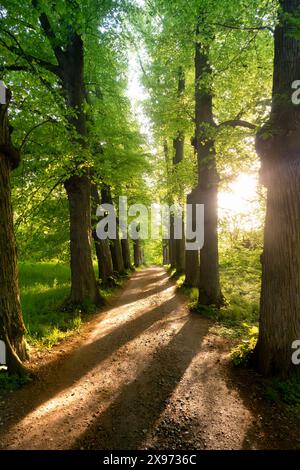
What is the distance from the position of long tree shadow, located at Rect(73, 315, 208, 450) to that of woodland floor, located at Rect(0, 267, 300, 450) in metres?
0.01

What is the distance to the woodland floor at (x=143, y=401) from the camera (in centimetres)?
364

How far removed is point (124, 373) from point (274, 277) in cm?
340

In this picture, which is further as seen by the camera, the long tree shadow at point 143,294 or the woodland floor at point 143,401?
the long tree shadow at point 143,294

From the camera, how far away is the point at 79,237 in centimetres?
982

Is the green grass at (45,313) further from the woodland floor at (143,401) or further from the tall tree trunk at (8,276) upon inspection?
the tall tree trunk at (8,276)

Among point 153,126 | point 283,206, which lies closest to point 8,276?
point 283,206

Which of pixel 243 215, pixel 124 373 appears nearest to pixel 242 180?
pixel 243 215

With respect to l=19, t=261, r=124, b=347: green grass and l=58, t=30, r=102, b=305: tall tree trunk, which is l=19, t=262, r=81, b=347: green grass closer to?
l=19, t=261, r=124, b=347: green grass

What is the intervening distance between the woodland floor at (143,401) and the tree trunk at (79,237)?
2707 millimetres

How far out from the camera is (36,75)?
22.1 feet

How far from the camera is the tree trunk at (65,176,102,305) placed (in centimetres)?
976

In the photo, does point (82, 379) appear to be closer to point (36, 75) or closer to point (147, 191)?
point (36, 75)

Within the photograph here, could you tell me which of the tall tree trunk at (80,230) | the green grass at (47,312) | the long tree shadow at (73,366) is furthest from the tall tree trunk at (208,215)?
the green grass at (47,312)

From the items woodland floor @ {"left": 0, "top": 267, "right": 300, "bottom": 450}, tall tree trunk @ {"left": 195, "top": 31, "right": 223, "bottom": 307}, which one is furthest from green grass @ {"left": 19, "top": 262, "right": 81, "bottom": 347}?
tall tree trunk @ {"left": 195, "top": 31, "right": 223, "bottom": 307}
